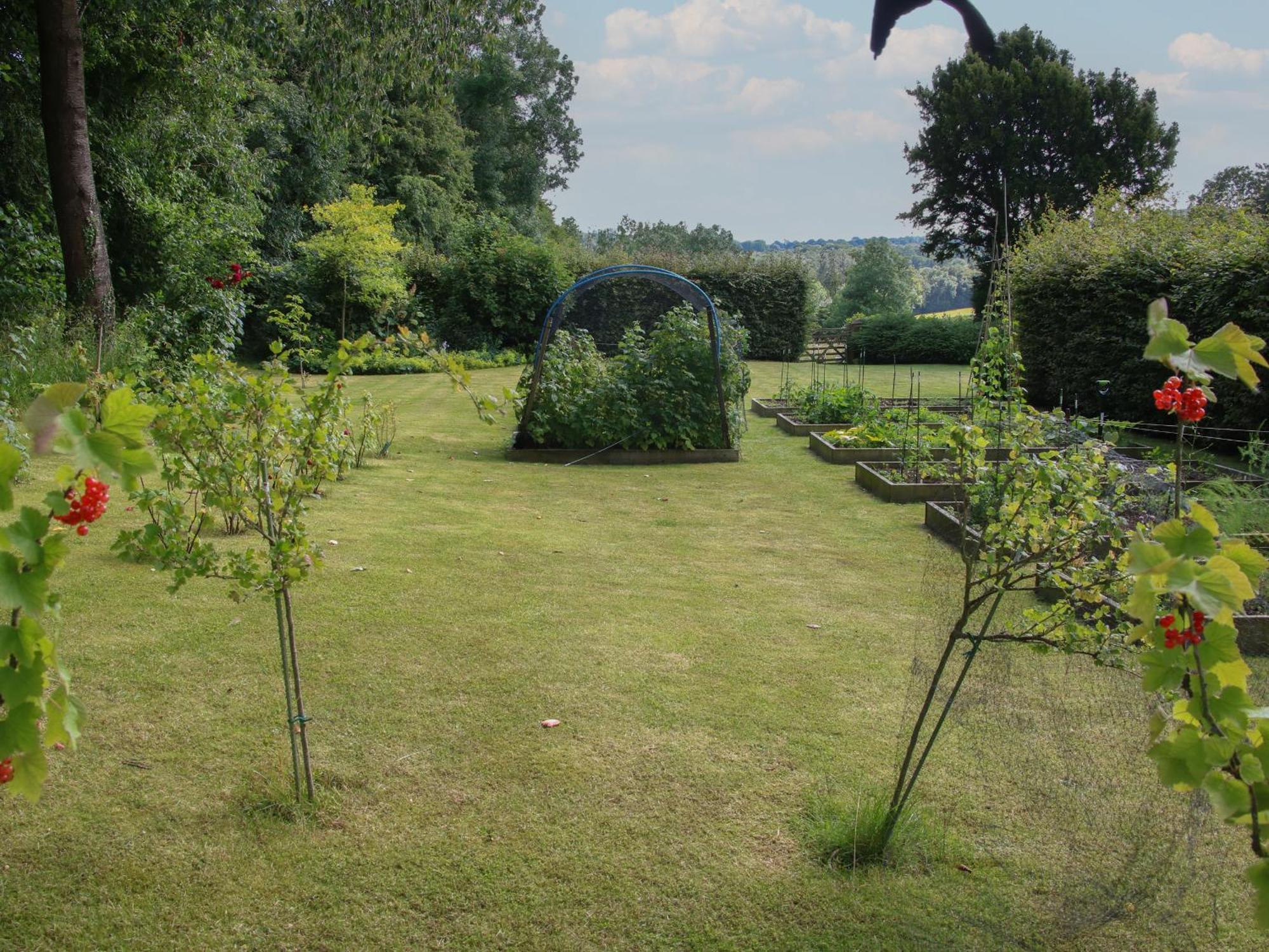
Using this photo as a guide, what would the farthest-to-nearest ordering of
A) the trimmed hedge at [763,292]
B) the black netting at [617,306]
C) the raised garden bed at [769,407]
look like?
1. the trimmed hedge at [763,292]
2. the black netting at [617,306]
3. the raised garden bed at [769,407]

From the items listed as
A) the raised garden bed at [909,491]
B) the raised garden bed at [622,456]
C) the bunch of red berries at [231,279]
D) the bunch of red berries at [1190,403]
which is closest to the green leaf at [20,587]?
the bunch of red berries at [1190,403]

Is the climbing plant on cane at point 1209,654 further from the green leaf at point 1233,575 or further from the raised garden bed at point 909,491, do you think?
the raised garden bed at point 909,491

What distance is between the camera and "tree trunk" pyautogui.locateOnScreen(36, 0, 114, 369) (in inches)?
392

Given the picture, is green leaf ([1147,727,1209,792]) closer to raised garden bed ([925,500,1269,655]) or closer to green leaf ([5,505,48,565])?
raised garden bed ([925,500,1269,655])

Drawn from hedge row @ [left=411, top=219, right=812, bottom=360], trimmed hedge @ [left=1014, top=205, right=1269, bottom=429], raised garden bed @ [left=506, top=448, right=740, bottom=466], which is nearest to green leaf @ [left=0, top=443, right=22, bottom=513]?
raised garden bed @ [left=506, top=448, right=740, bottom=466]

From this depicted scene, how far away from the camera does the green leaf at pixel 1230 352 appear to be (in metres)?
1.30

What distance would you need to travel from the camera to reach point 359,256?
20.7m

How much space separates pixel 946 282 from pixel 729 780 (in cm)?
5280

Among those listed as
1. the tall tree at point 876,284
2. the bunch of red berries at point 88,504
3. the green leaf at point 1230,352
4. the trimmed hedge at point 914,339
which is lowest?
the bunch of red berries at point 88,504

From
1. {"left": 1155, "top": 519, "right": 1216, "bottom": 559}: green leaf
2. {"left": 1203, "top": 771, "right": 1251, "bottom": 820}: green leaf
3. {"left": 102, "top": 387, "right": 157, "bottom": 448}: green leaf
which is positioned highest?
{"left": 102, "top": 387, "right": 157, "bottom": 448}: green leaf

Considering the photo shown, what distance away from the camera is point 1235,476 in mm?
7434

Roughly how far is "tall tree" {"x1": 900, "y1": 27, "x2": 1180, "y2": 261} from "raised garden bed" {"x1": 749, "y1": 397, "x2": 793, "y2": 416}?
16525 mm

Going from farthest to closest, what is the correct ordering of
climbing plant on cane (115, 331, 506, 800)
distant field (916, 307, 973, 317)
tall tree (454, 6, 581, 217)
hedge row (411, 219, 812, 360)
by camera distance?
tall tree (454, 6, 581, 217) → distant field (916, 307, 973, 317) → hedge row (411, 219, 812, 360) → climbing plant on cane (115, 331, 506, 800)

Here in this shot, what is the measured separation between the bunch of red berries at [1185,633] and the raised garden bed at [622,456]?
812cm
